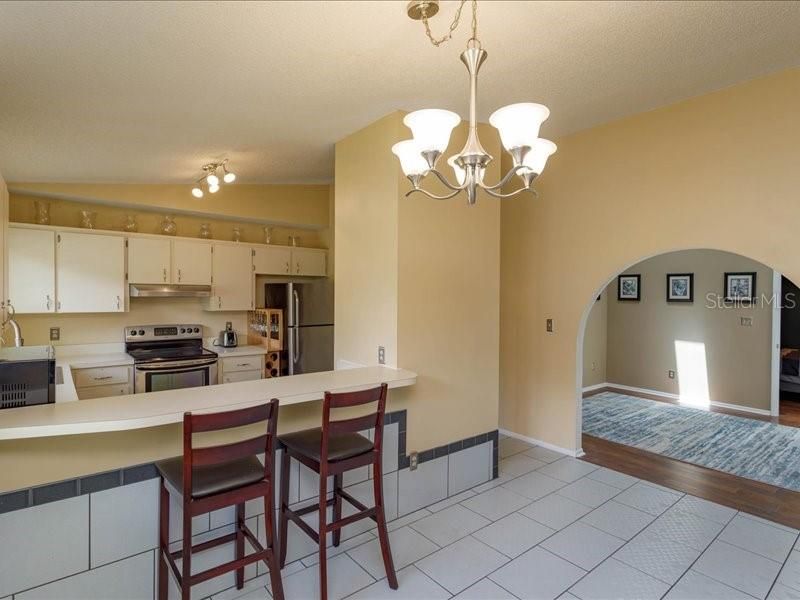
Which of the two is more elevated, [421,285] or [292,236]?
[292,236]

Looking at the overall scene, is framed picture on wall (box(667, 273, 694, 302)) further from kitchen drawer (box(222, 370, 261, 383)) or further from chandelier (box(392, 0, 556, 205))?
kitchen drawer (box(222, 370, 261, 383))

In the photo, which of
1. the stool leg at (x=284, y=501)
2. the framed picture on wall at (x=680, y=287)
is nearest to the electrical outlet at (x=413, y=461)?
the stool leg at (x=284, y=501)

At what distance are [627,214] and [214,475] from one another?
131 inches

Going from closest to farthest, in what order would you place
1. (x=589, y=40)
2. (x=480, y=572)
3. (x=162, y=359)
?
1. (x=589, y=40)
2. (x=480, y=572)
3. (x=162, y=359)

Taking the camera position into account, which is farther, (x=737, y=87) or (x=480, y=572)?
(x=737, y=87)

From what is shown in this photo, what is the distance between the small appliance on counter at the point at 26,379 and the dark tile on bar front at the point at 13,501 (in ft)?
1.14

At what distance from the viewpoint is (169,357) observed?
170 inches

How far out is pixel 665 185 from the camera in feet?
10.4

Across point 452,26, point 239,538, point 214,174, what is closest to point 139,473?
point 239,538

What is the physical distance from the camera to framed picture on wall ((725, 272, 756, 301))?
5301mm

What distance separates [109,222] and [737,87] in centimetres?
541

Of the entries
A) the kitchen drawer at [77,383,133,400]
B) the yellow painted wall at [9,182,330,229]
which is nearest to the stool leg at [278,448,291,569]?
the kitchen drawer at [77,383,133,400]

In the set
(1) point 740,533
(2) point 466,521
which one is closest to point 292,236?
(2) point 466,521

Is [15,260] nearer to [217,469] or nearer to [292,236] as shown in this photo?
[292,236]
